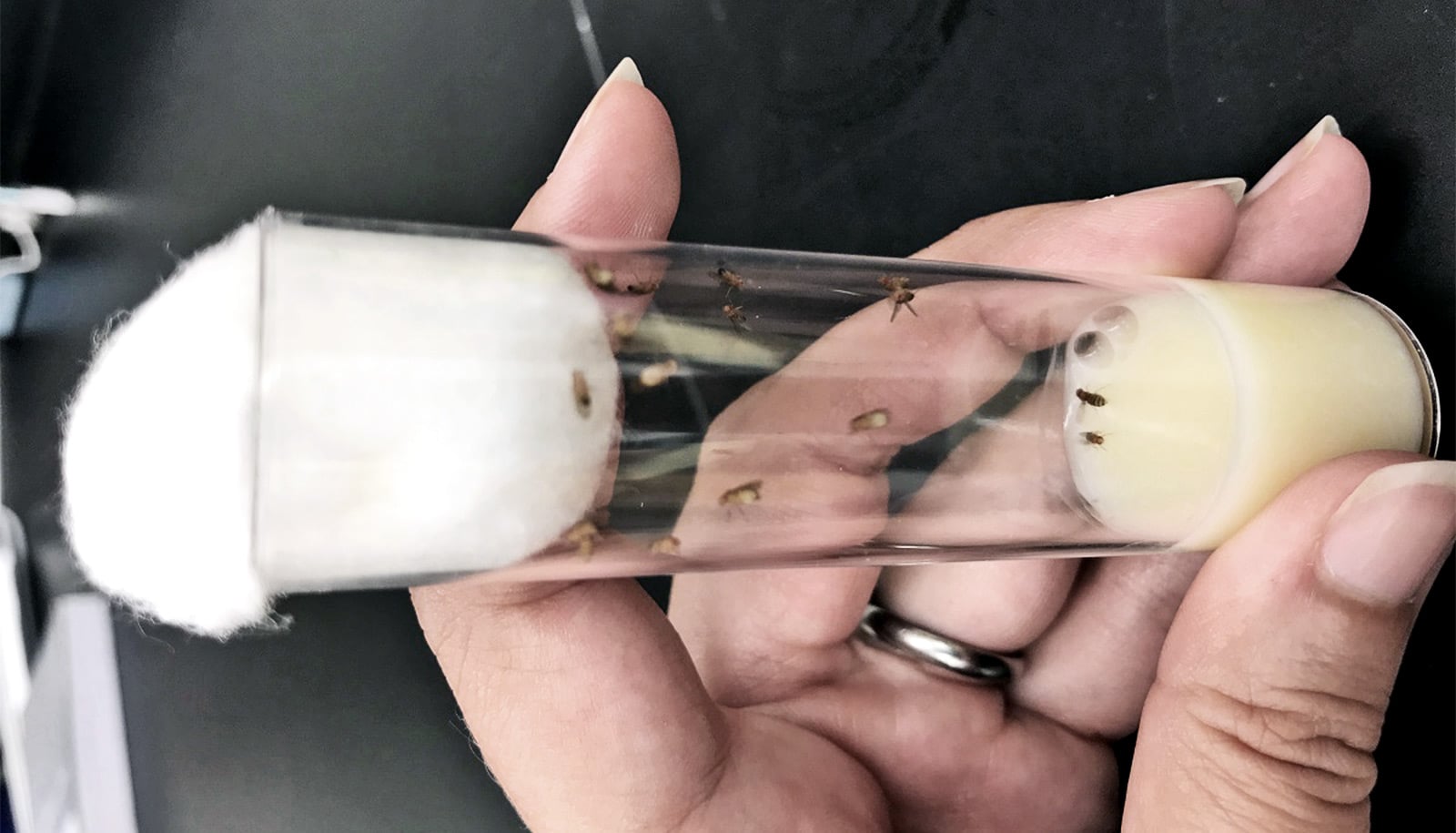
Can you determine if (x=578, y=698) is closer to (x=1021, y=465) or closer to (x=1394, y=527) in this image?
(x=1021, y=465)

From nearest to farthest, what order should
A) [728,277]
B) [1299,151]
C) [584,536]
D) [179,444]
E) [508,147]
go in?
[179,444] < [584,536] < [728,277] < [1299,151] < [508,147]

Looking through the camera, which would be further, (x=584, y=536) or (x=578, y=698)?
(x=578, y=698)

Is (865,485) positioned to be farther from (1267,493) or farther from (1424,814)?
(1424,814)

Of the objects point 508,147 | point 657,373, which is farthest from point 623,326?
point 508,147

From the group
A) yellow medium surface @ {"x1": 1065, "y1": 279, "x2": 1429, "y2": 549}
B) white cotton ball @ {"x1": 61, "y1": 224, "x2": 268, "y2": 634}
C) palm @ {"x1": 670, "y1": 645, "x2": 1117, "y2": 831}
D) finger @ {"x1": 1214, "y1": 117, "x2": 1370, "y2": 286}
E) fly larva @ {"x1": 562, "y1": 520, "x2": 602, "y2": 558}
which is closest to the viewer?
white cotton ball @ {"x1": 61, "y1": 224, "x2": 268, "y2": 634}

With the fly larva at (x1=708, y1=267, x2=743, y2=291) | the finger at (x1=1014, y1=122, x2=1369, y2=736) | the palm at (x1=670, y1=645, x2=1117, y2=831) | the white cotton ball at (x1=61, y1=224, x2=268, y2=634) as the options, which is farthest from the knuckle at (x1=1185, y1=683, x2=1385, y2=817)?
the white cotton ball at (x1=61, y1=224, x2=268, y2=634)

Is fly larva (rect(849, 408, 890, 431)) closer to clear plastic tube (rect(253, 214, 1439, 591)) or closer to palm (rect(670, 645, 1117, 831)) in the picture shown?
clear plastic tube (rect(253, 214, 1439, 591))

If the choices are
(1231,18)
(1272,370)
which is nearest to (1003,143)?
(1231,18)
